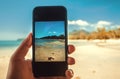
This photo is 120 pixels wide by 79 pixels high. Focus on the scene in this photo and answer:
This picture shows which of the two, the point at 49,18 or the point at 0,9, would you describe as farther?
the point at 0,9

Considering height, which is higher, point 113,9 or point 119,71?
point 113,9

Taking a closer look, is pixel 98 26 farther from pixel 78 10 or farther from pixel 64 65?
pixel 64 65

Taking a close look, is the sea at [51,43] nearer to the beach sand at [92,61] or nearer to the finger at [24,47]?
the finger at [24,47]

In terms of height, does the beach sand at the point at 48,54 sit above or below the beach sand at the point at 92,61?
above

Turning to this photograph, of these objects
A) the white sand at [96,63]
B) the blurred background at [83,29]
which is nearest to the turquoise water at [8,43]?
the blurred background at [83,29]

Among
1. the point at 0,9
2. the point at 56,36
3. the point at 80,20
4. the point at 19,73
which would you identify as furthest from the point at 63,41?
the point at 0,9

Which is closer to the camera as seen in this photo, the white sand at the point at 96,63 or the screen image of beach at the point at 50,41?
the screen image of beach at the point at 50,41
